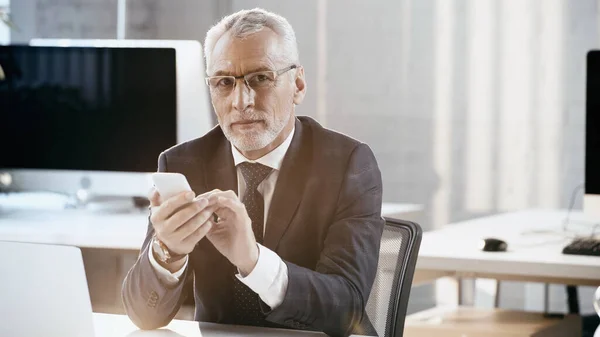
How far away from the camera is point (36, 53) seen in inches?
119

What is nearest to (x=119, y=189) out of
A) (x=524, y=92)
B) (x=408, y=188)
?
(x=408, y=188)

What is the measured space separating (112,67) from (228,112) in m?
1.32

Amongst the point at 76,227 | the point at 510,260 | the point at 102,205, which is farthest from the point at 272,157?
the point at 102,205

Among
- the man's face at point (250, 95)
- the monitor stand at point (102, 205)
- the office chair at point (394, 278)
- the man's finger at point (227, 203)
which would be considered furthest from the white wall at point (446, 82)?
the man's finger at point (227, 203)

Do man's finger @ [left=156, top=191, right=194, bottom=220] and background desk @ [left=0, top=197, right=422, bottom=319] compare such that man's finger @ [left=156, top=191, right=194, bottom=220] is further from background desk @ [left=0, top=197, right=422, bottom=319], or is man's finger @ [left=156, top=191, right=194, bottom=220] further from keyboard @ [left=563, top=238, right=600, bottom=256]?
keyboard @ [left=563, top=238, right=600, bottom=256]

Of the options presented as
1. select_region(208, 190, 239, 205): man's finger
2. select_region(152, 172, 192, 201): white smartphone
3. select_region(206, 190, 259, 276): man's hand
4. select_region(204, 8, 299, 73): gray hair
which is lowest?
select_region(206, 190, 259, 276): man's hand

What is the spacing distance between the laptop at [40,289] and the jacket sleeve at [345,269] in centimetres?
38

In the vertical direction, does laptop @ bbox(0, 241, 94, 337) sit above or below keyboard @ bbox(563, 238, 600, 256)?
above

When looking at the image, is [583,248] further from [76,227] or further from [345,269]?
[76,227]

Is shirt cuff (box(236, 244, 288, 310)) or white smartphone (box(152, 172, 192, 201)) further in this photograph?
shirt cuff (box(236, 244, 288, 310))

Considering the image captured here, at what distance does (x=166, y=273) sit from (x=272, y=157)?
13.7 inches

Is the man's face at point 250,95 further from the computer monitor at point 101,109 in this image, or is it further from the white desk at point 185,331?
the computer monitor at point 101,109

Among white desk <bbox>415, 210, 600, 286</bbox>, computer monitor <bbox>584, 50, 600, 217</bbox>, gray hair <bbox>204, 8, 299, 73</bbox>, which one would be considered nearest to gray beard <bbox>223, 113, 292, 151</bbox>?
gray hair <bbox>204, 8, 299, 73</bbox>

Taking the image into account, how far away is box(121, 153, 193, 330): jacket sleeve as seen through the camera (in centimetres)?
152
